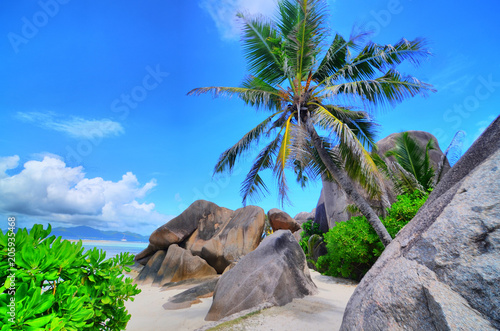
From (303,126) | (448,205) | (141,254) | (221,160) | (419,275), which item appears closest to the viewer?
(419,275)

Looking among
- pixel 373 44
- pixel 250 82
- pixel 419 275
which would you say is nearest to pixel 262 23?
pixel 250 82

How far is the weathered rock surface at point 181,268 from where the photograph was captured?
10.9m

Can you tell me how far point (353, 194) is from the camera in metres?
8.43

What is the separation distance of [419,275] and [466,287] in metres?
0.26

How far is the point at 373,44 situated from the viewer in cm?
855

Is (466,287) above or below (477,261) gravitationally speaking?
below

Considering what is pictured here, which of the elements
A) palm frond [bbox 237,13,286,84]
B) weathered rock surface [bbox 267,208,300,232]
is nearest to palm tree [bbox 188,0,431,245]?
palm frond [bbox 237,13,286,84]

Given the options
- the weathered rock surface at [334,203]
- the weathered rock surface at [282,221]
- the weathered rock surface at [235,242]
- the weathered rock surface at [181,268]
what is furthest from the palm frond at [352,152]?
the weathered rock surface at [282,221]

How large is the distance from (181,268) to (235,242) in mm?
2519

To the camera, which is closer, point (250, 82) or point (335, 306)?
point (335, 306)

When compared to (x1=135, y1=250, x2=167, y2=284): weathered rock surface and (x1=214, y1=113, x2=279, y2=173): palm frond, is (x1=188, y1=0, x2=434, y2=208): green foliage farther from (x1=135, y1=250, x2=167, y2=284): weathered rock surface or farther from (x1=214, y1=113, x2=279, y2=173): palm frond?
(x1=135, y1=250, x2=167, y2=284): weathered rock surface

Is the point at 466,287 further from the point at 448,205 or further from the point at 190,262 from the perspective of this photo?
the point at 190,262

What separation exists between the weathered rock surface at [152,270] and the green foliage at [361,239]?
25.7ft

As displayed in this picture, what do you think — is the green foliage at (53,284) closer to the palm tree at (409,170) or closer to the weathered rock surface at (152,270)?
the palm tree at (409,170)
